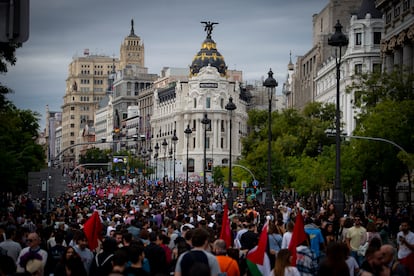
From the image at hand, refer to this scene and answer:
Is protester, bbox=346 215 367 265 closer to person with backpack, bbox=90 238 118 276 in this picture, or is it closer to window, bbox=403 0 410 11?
person with backpack, bbox=90 238 118 276

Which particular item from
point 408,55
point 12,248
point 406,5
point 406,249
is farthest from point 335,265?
point 406,5

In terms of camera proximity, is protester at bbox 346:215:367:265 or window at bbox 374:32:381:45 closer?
protester at bbox 346:215:367:265

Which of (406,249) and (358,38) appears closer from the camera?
(406,249)

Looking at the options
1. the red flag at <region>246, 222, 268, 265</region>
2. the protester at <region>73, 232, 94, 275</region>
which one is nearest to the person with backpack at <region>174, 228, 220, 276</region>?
the red flag at <region>246, 222, 268, 265</region>

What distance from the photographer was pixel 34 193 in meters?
43.0

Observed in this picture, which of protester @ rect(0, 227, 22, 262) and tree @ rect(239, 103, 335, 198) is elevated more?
tree @ rect(239, 103, 335, 198)

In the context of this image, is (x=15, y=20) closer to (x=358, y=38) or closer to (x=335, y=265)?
(x=335, y=265)

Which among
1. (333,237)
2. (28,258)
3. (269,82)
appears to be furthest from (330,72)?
(28,258)

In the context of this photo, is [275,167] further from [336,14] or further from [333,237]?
[333,237]

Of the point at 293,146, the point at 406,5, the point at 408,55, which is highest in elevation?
the point at 406,5

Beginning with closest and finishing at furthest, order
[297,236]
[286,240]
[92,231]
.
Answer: [297,236] → [286,240] → [92,231]

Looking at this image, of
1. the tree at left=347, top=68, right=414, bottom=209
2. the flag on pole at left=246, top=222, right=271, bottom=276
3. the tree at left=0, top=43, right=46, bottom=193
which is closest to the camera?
the flag on pole at left=246, top=222, right=271, bottom=276

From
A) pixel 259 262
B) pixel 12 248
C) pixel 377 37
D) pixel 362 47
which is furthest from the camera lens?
pixel 362 47

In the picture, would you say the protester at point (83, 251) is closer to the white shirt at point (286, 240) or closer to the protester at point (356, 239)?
the white shirt at point (286, 240)
